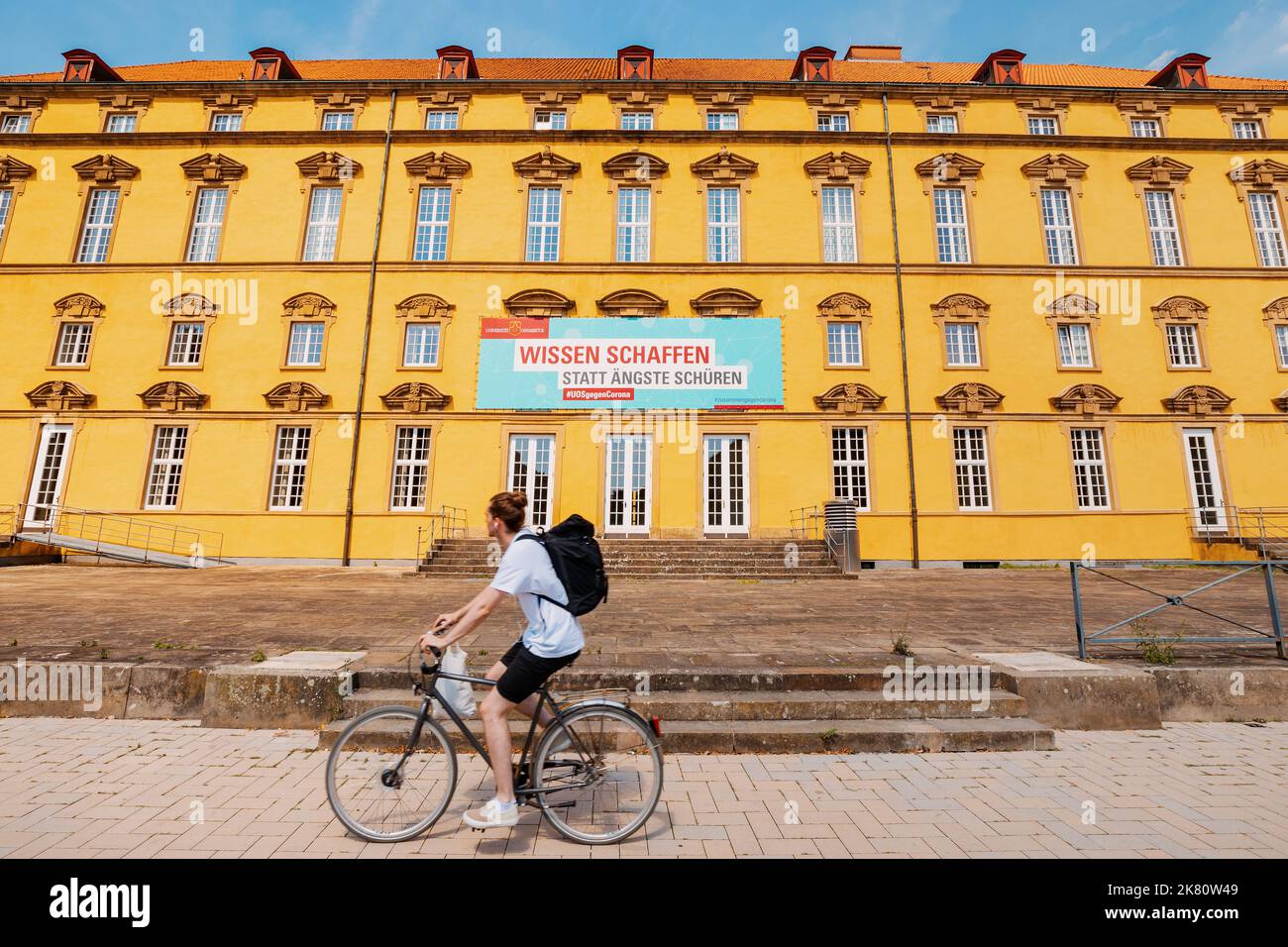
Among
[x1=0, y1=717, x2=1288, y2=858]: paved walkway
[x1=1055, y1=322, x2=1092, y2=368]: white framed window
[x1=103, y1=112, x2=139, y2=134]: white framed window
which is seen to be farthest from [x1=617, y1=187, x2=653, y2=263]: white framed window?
[x1=0, y1=717, x2=1288, y2=858]: paved walkway

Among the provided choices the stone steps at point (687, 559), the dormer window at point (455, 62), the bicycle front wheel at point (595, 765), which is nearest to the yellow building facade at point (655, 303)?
the stone steps at point (687, 559)

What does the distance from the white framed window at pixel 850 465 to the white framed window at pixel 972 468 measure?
2.85 m

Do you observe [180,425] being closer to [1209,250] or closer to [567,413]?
[567,413]

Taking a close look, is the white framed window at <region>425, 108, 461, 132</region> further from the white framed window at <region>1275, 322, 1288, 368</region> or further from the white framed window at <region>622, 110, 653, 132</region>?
the white framed window at <region>1275, 322, 1288, 368</region>

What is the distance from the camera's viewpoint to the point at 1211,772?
14.5 ft

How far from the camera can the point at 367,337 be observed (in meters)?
19.1

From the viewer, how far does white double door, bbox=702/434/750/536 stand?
18.5m

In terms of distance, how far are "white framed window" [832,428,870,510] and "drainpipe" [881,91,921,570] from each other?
1319 mm

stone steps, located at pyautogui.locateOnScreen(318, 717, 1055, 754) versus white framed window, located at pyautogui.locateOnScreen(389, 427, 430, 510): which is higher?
white framed window, located at pyautogui.locateOnScreen(389, 427, 430, 510)

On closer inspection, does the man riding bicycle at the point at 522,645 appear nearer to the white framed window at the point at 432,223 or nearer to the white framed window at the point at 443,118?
the white framed window at the point at 432,223

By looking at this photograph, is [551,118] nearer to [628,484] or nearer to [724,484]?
[628,484]

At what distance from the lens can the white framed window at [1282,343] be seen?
19391mm

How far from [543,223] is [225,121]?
12372mm

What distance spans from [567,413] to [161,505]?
12.9 m
